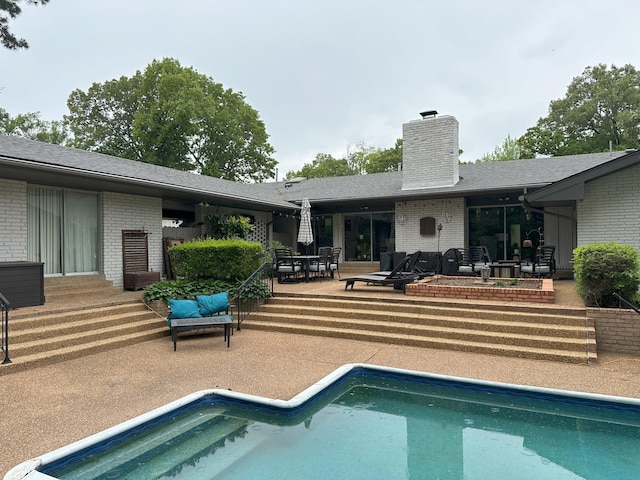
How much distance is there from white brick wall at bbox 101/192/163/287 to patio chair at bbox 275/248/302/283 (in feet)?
10.6

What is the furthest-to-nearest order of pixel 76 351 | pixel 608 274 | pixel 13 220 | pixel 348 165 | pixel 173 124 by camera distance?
1. pixel 348 165
2. pixel 173 124
3. pixel 13 220
4. pixel 608 274
5. pixel 76 351

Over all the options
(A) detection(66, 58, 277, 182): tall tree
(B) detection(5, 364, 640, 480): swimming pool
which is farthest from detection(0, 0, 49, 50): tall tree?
(A) detection(66, 58, 277, 182): tall tree

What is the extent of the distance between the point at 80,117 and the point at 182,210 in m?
24.2

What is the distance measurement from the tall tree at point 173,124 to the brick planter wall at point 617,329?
87.2 feet

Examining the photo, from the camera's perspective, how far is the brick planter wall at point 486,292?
25.0ft

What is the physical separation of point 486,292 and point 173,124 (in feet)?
83.6

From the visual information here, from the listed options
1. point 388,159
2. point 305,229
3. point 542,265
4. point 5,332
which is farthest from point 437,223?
point 388,159

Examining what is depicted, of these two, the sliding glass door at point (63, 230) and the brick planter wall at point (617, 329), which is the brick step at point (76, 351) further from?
the brick planter wall at point (617, 329)

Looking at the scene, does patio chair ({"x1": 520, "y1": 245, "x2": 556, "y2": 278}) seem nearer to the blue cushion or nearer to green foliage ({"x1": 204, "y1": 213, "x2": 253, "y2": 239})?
the blue cushion

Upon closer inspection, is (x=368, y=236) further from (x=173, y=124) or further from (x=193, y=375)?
(x=173, y=124)

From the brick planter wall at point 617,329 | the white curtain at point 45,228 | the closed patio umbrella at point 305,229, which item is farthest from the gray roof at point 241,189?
the brick planter wall at point 617,329

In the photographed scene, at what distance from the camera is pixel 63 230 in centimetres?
927

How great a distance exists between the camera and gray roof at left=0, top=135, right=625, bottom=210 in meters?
8.07

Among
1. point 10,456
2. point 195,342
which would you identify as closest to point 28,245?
point 195,342
